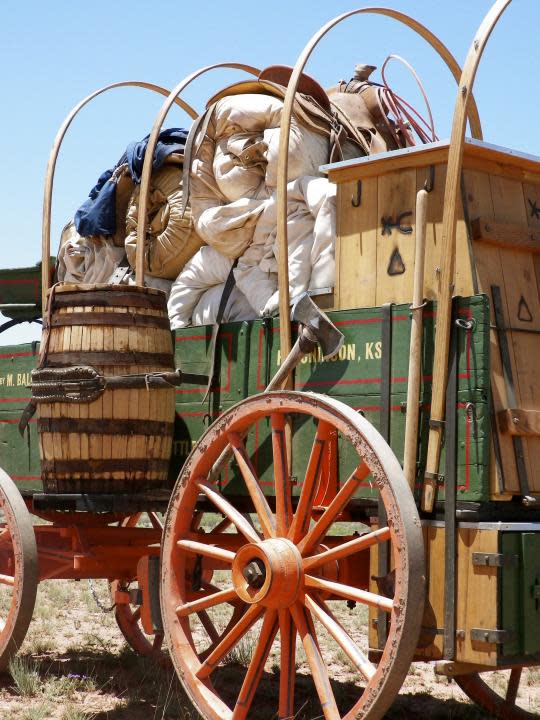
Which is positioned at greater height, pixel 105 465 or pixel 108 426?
pixel 108 426

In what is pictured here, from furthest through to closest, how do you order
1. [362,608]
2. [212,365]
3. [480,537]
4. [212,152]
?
[362,608] → [212,152] → [212,365] → [480,537]

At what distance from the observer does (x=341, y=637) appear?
3.96m

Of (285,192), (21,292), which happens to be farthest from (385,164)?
(21,292)

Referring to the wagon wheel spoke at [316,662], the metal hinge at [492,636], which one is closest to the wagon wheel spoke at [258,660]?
the wagon wheel spoke at [316,662]

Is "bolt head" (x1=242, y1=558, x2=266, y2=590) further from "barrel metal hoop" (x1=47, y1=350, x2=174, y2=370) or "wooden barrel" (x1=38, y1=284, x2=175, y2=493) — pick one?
"barrel metal hoop" (x1=47, y1=350, x2=174, y2=370)

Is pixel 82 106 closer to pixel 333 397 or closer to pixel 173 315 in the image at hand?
pixel 173 315

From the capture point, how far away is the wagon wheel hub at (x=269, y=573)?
4.11m

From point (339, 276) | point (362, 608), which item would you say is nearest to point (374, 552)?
point (339, 276)

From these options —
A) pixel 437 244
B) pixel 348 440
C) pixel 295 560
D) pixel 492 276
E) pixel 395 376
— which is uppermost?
pixel 437 244

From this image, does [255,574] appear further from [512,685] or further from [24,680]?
[24,680]

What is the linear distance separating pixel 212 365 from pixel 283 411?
3.00ft

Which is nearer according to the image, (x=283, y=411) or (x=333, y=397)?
(x=283, y=411)

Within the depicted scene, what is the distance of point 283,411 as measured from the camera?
14.0 ft

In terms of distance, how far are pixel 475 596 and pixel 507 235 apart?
143 cm
